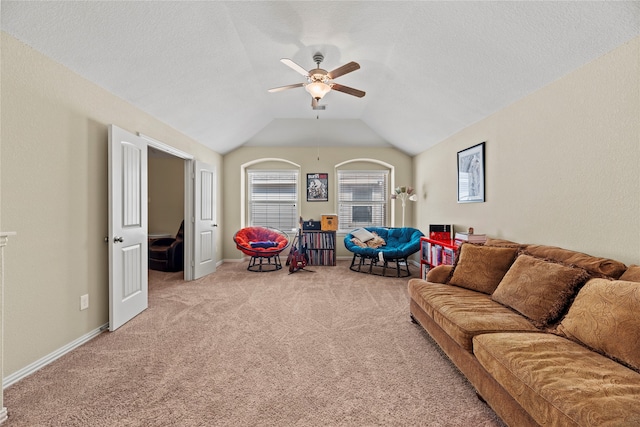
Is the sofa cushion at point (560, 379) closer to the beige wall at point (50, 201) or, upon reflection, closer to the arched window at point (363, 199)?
the beige wall at point (50, 201)

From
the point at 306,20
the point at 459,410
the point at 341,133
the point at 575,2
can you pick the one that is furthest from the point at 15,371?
the point at 341,133

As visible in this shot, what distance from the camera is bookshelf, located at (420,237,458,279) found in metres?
3.73

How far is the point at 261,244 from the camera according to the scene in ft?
18.0

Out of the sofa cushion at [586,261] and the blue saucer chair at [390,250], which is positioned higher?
the sofa cushion at [586,261]

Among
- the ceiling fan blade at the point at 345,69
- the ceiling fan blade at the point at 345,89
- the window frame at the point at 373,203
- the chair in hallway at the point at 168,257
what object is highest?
the ceiling fan blade at the point at 345,69

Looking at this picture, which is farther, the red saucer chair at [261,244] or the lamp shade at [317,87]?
the red saucer chair at [261,244]

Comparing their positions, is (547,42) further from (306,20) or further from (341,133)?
(341,133)

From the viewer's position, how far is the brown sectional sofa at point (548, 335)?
3.77ft

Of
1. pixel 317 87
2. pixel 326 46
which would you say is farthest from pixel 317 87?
pixel 326 46

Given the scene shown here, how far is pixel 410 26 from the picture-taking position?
2.73 meters

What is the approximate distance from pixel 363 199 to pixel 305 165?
1.48 metres

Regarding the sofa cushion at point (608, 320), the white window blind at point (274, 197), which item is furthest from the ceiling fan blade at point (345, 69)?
the white window blind at point (274, 197)

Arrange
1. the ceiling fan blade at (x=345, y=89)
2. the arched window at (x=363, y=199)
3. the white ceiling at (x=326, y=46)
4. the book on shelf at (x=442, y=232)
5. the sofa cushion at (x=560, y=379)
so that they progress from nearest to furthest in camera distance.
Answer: the sofa cushion at (x=560, y=379), the white ceiling at (x=326, y=46), the ceiling fan blade at (x=345, y=89), the book on shelf at (x=442, y=232), the arched window at (x=363, y=199)

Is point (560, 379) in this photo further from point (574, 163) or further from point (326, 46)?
point (326, 46)
